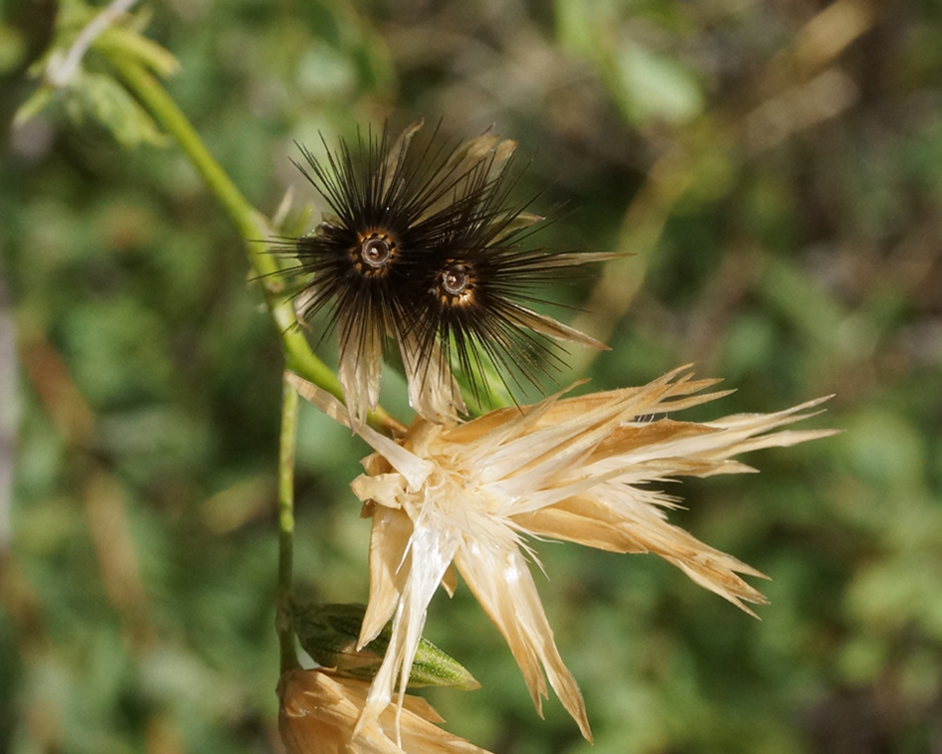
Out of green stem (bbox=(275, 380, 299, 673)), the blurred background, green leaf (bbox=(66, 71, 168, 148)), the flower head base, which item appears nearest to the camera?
the flower head base

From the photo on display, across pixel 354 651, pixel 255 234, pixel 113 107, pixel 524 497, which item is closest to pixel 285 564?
pixel 354 651

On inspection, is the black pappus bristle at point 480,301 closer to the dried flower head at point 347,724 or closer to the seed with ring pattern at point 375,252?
the seed with ring pattern at point 375,252

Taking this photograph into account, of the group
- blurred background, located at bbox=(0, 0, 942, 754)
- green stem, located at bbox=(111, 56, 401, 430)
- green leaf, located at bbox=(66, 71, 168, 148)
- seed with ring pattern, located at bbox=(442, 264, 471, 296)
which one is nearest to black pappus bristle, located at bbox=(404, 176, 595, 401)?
seed with ring pattern, located at bbox=(442, 264, 471, 296)

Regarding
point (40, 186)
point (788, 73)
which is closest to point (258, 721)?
point (40, 186)

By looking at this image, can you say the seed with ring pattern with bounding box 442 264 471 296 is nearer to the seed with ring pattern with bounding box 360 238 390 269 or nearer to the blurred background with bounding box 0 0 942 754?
the seed with ring pattern with bounding box 360 238 390 269

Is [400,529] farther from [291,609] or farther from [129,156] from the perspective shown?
[129,156]

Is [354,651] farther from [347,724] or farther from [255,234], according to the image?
[255,234]
